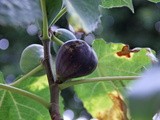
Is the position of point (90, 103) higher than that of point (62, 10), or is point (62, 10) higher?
point (62, 10)

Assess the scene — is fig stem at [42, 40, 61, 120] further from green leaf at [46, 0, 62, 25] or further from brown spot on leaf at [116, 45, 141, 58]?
brown spot on leaf at [116, 45, 141, 58]

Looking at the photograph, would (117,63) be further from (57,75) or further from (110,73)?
(57,75)

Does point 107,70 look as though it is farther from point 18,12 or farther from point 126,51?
point 18,12

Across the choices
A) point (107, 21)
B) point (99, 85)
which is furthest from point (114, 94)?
point (107, 21)

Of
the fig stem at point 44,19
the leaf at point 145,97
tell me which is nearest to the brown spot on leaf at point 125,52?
the fig stem at point 44,19

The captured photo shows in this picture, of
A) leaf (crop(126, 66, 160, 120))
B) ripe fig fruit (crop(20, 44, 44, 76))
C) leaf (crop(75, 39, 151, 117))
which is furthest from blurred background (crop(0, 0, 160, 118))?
leaf (crop(126, 66, 160, 120))

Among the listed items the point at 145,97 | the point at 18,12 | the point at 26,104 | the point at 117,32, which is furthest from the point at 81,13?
the point at 117,32

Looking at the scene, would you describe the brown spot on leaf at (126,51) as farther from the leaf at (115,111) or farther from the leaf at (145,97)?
the leaf at (145,97)
